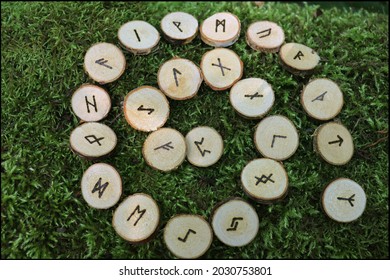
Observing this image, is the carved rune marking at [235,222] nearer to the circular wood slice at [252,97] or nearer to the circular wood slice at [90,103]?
the circular wood slice at [252,97]

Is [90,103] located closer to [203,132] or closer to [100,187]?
[100,187]

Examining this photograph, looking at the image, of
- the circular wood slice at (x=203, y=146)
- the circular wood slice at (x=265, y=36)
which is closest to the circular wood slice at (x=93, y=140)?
the circular wood slice at (x=203, y=146)

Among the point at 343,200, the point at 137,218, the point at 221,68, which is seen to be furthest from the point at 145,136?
the point at 343,200

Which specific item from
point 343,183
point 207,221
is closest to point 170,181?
point 207,221

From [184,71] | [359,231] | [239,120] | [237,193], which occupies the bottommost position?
[359,231]

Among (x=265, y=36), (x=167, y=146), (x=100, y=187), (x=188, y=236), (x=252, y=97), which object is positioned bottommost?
(x=188, y=236)

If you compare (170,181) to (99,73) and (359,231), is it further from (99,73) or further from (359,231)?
(359,231)

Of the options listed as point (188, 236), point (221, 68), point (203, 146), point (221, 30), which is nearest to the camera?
point (188, 236)
